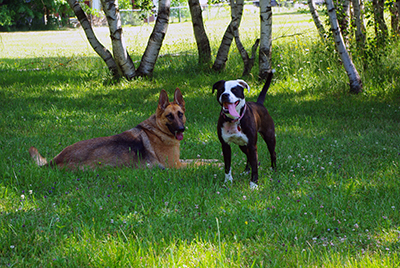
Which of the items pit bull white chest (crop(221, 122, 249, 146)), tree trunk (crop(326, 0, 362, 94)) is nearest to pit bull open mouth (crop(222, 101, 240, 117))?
pit bull white chest (crop(221, 122, 249, 146))

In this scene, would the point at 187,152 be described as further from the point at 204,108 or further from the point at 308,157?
the point at 204,108

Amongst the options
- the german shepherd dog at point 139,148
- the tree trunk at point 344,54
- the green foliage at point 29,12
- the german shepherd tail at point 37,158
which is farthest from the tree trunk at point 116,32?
the green foliage at point 29,12

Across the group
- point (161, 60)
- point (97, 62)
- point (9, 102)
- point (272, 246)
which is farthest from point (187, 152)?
point (97, 62)

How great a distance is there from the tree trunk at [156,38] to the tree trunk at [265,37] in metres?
2.72

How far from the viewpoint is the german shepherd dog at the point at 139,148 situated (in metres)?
5.13

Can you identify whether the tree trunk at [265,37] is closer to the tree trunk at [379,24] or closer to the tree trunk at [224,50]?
the tree trunk at [224,50]

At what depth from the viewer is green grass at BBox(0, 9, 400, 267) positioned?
3088mm

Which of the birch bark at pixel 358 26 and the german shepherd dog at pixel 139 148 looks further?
the birch bark at pixel 358 26

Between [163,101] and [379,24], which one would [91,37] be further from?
[379,24]

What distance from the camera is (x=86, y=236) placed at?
3.32 m

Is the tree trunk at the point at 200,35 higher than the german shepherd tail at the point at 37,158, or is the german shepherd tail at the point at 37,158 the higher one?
the tree trunk at the point at 200,35

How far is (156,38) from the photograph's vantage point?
11023 millimetres

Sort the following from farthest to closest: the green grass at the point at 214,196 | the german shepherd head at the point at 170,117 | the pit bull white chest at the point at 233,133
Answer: the german shepherd head at the point at 170,117, the pit bull white chest at the point at 233,133, the green grass at the point at 214,196

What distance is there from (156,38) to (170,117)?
608 cm
